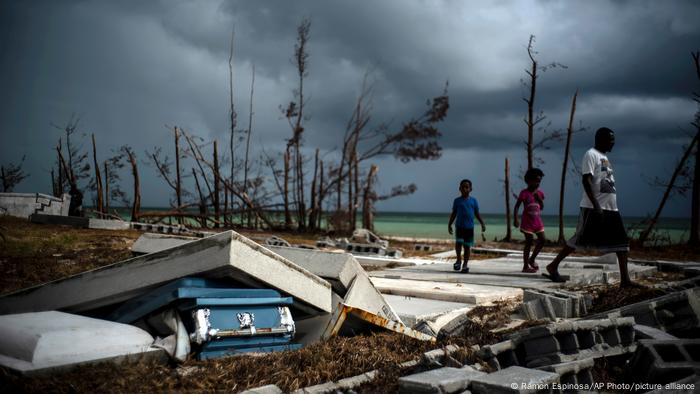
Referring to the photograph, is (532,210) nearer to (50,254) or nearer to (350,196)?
(50,254)

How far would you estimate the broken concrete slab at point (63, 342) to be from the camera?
2.63 metres

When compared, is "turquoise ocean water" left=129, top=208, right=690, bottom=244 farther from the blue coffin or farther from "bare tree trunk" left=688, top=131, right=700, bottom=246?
the blue coffin

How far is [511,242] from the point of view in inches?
607

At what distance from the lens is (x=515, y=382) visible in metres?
2.38

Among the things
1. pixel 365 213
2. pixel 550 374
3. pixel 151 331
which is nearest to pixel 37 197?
pixel 365 213

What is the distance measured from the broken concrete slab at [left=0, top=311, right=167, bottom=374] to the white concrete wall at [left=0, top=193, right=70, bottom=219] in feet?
43.2

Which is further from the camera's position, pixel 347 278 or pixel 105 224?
pixel 105 224

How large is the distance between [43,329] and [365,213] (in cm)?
1411

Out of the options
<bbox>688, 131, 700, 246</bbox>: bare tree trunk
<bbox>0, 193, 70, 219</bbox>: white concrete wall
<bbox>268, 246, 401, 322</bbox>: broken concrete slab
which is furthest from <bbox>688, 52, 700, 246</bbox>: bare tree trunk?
<bbox>0, 193, 70, 219</bbox>: white concrete wall

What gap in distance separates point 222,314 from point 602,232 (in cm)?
466

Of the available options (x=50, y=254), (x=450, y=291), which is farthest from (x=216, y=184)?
(x=450, y=291)

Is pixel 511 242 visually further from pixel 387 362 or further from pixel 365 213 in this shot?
pixel 387 362

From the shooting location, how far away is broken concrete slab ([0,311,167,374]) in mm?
2633

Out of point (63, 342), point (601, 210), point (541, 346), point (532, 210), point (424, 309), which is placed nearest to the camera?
point (63, 342)
